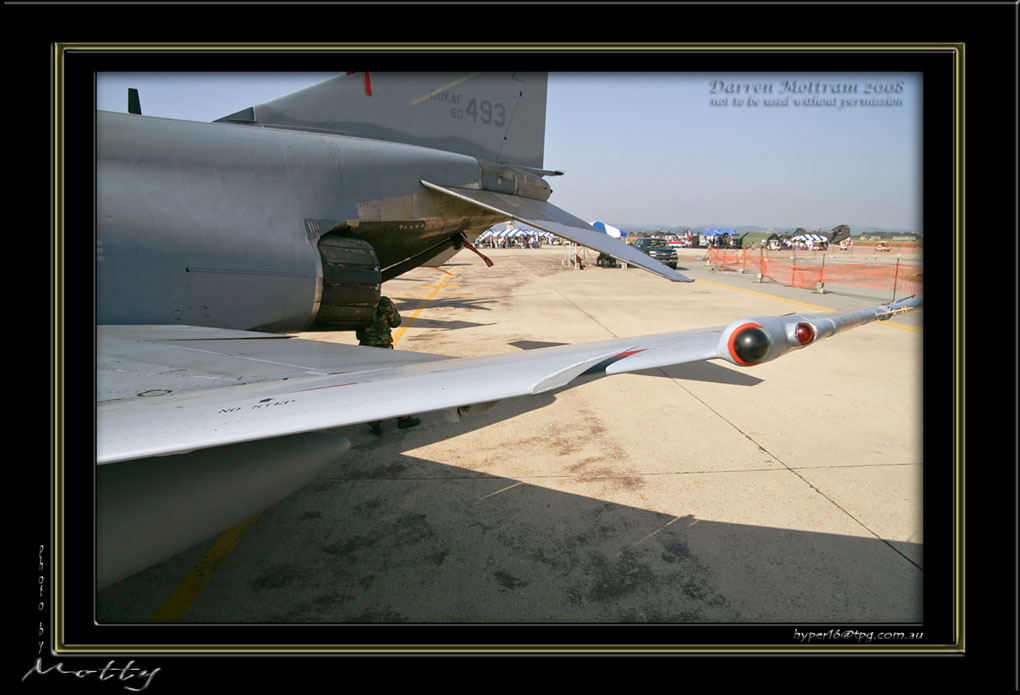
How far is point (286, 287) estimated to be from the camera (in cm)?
495

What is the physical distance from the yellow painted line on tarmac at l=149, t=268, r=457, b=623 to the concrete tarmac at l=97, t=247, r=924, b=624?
0.01 meters

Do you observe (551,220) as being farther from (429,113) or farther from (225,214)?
(225,214)

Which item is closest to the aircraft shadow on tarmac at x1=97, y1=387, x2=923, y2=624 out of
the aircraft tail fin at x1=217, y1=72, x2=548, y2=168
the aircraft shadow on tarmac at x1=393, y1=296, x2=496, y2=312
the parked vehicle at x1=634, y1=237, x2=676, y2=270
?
the aircraft tail fin at x1=217, y1=72, x2=548, y2=168

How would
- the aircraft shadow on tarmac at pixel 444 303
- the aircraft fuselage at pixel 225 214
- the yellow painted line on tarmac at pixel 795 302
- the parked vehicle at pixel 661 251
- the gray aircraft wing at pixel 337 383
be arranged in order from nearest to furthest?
the gray aircraft wing at pixel 337 383, the aircraft fuselage at pixel 225 214, the yellow painted line on tarmac at pixel 795 302, the aircraft shadow on tarmac at pixel 444 303, the parked vehicle at pixel 661 251

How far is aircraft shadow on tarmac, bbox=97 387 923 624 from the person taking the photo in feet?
9.30

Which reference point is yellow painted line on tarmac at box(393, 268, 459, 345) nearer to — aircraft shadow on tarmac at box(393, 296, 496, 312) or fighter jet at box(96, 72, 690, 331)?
aircraft shadow on tarmac at box(393, 296, 496, 312)

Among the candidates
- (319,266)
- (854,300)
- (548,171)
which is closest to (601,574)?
(319,266)

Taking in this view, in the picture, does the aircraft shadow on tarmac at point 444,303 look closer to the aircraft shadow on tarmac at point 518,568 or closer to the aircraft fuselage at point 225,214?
the aircraft fuselage at point 225,214

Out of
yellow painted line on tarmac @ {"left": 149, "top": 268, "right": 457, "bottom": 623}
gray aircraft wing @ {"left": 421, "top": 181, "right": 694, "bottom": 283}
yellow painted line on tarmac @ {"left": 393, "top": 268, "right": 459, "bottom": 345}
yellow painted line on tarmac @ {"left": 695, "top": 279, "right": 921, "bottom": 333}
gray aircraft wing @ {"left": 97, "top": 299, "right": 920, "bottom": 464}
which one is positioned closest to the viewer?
gray aircraft wing @ {"left": 97, "top": 299, "right": 920, "bottom": 464}

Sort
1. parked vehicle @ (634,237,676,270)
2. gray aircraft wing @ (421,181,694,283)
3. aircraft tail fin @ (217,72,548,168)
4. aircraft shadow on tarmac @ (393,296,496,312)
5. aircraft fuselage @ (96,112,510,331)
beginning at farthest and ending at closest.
Result: parked vehicle @ (634,237,676,270), aircraft shadow on tarmac @ (393,296,496,312), aircraft tail fin @ (217,72,548,168), gray aircraft wing @ (421,181,694,283), aircraft fuselage @ (96,112,510,331)

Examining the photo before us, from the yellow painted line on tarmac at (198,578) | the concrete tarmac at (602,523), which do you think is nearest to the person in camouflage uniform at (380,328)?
the concrete tarmac at (602,523)

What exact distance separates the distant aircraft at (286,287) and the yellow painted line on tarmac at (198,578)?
52cm

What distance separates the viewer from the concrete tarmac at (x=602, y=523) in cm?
287
